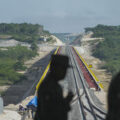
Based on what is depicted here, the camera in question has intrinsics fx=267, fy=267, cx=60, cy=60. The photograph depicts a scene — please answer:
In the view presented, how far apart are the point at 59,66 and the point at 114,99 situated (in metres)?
1.05

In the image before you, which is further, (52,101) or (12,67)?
(12,67)

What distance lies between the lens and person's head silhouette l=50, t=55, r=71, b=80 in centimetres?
293

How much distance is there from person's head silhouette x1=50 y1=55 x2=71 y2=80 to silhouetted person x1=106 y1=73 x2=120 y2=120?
0.97 metres

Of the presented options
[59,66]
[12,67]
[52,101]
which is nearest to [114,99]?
[52,101]

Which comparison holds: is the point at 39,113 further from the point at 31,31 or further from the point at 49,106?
the point at 31,31

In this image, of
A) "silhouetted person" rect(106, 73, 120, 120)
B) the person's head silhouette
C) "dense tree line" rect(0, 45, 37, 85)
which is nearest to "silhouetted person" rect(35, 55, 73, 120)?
the person's head silhouette

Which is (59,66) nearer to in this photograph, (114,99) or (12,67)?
(114,99)

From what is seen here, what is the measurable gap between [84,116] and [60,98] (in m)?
10.4

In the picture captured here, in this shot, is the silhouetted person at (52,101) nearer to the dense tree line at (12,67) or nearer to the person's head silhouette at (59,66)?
the person's head silhouette at (59,66)

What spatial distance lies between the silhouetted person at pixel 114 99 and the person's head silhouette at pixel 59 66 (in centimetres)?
97

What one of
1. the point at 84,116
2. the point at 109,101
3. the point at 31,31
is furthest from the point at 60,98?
the point at 31,31

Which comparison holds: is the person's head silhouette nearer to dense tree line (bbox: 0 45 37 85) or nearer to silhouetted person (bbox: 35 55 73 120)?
silhouetted person (bbox: 35 55 73 120)

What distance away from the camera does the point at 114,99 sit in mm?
2012

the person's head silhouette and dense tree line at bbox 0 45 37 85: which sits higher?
the person's head silhouette
